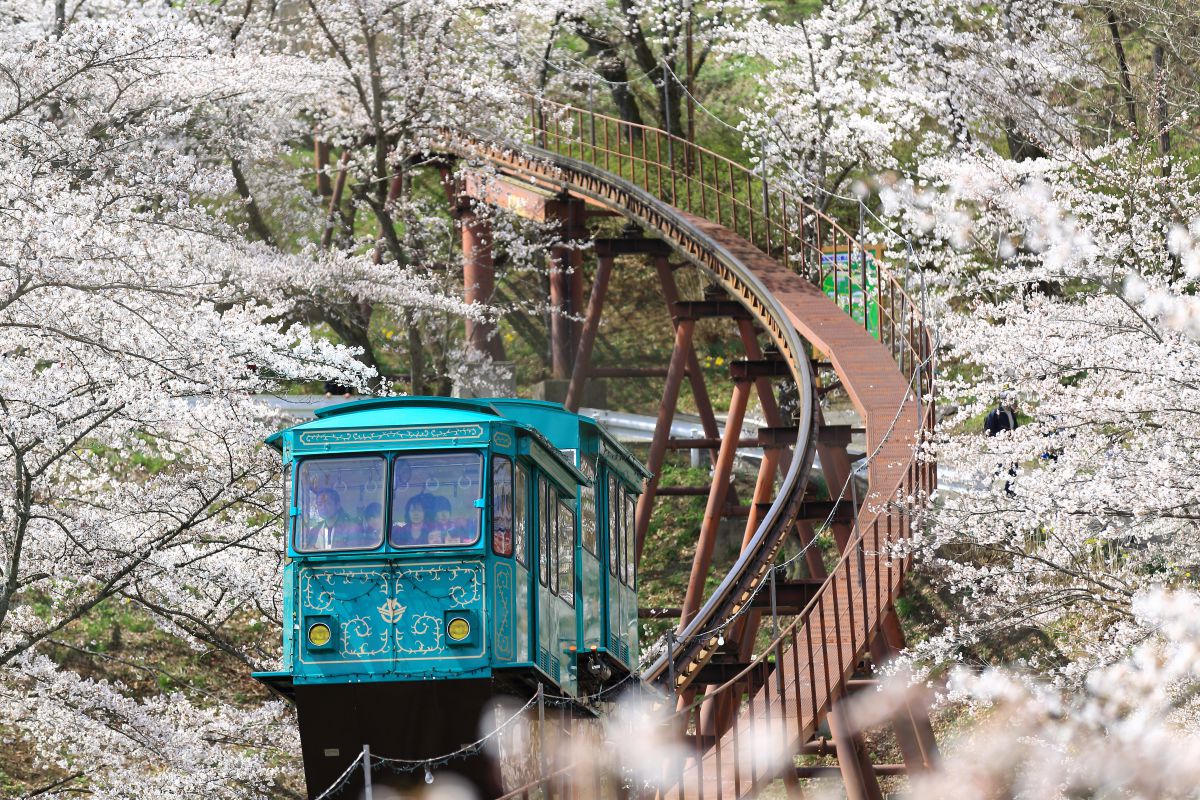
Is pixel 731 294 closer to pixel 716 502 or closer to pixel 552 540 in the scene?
pixel 716 502

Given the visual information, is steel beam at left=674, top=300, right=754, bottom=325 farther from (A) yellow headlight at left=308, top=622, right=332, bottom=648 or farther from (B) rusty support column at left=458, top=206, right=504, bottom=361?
(A) yellow headlight at left=308, top=622, right=332, bottom=648

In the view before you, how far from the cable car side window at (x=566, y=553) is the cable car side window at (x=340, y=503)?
174cm

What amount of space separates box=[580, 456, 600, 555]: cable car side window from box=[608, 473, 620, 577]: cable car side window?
51 cm

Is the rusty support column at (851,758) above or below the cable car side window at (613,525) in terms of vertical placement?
below

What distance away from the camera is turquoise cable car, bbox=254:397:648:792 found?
12.4 meters

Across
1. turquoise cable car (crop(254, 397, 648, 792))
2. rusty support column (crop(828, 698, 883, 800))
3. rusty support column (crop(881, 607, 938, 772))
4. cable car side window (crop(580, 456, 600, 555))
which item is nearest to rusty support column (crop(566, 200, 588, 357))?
rusty support column (crop(881, 607, 938, 772))

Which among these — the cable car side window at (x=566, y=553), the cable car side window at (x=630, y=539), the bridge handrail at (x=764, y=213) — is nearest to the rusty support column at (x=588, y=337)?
the bridge handrail at (x=764, y=213)

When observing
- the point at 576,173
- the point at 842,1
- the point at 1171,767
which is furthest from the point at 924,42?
the point at 1171,767

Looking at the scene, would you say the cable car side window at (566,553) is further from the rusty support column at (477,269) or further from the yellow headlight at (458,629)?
the rusty support column at (477,269)

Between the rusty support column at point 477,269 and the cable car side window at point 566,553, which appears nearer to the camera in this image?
the cable car side window at point 566,553

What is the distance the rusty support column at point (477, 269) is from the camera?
27734 mm

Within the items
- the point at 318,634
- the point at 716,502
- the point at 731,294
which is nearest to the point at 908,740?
the point at 716,502

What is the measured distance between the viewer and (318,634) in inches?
494

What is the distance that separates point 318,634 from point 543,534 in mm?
1843
